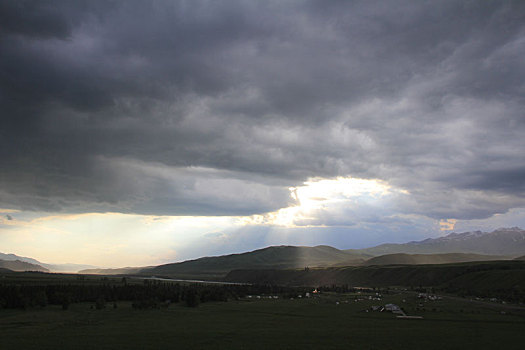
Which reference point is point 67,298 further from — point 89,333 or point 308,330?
point 308,330

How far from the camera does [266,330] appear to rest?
4750 centimetres

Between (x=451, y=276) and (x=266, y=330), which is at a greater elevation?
(x=266, y=330)

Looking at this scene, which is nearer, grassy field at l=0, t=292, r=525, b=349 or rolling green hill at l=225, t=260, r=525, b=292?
grassy field at l=0, t=292, r=525, b=349

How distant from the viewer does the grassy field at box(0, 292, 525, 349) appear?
38531mm

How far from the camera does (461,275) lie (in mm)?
146250

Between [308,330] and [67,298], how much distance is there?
53.2m

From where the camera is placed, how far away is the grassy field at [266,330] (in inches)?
1517

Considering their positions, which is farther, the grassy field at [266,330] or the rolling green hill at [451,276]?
the rolling green hill at [451,276]

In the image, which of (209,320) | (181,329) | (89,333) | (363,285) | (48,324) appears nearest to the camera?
(89,333)

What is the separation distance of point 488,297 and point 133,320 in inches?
3227

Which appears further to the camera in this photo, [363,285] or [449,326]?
[363,285]

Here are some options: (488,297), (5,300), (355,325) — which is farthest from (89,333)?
(488,297)

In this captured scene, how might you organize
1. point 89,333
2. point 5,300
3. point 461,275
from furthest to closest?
1. point 461,275
2. point 5,300
3. point 89,333

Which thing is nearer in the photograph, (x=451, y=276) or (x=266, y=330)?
(x=266, y=330)
